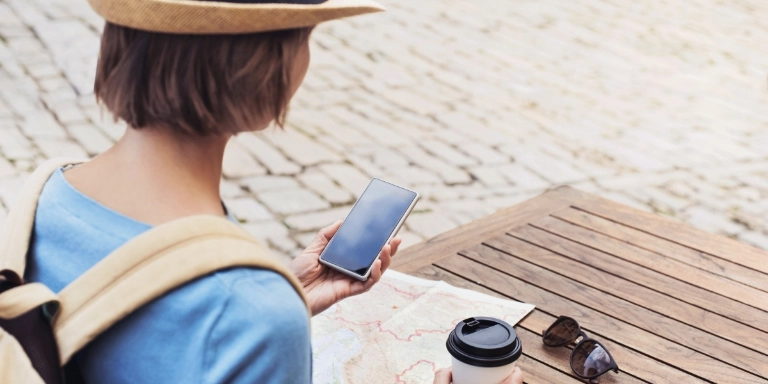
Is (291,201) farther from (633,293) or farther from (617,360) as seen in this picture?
(617,360)

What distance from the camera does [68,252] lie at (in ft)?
3.42

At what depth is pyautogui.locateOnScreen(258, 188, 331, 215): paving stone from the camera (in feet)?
13.0

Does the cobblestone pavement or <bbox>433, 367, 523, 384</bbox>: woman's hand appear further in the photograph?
the cobblestone pavement

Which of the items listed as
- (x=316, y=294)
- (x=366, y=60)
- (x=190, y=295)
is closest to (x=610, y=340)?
(x=316, y=294)

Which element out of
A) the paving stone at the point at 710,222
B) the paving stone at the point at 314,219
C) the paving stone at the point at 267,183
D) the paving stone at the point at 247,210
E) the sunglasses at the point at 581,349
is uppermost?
the sunglasses at the point at 581,349

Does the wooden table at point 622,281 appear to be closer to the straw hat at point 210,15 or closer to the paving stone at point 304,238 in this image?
the straw hat at point 210,15

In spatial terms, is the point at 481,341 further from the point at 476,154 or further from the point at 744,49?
the point at 744,49

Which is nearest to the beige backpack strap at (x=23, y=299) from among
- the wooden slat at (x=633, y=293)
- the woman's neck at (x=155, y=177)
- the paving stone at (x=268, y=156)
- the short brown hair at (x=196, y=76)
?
the woman's neck at (x=155, y=177)

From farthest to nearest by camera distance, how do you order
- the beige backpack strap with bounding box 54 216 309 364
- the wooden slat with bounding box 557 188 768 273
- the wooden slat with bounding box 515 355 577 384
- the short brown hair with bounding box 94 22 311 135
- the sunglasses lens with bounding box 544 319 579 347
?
1. the wooden slat with bounding box 557 188 768 273
2. the sunglasses lens with bounding box 544 319 579 347
3. the wooden slat with bounding box 515 355 577 384
4. the short brown hair with bounding box 94 22 311 135
5. the beige backpack strap with bounding box 54 216 309 364

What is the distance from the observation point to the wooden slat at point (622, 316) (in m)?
1.90

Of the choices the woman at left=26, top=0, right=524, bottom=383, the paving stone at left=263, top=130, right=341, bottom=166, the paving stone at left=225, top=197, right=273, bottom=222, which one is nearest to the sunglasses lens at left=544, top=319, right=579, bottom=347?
the woman at left=26, top=0, right=524, bottom=383

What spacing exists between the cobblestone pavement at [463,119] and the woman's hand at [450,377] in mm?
2125

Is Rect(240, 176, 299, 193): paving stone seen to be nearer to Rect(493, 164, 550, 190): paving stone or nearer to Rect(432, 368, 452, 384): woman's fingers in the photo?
Rect(493, 164, 550, 190): paving stone

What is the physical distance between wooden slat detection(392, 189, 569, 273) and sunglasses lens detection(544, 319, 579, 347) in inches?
19.1
